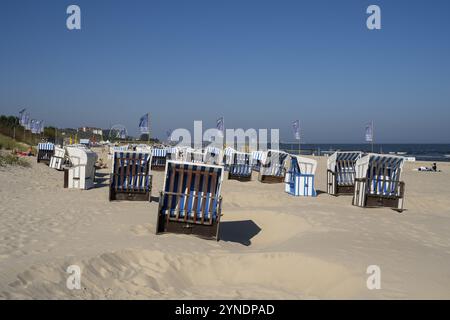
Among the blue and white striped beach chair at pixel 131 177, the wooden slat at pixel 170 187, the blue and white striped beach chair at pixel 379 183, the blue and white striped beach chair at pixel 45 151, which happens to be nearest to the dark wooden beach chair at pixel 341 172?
the blue and white striped beach chair at pixel 379 183

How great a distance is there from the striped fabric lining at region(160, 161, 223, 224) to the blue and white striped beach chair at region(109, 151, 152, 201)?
407 cm

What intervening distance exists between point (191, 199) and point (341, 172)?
8.58 metres

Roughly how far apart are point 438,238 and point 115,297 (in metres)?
6.18

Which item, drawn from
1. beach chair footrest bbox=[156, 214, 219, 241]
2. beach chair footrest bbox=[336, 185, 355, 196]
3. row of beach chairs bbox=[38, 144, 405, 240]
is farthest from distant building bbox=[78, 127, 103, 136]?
beach chair footrest bbox=[156, 214, 219, 241]

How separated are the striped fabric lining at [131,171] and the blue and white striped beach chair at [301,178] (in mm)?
5349

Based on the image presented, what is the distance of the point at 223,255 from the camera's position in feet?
19.8

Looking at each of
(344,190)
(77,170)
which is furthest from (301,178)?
(77,170)

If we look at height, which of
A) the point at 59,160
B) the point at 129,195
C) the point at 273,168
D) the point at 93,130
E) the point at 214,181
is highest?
the point at 93,130

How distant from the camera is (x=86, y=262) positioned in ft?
17.0

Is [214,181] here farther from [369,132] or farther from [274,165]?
[369,132]
